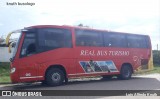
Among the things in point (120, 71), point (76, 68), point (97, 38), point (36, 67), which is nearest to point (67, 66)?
point (76, 68)

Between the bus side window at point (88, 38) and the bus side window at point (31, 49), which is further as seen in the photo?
the bus side window at point (88, 38)

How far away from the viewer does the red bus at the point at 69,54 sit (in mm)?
13812

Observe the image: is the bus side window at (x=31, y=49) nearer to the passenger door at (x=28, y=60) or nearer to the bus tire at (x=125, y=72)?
the passenger door at (x=28, y=60)

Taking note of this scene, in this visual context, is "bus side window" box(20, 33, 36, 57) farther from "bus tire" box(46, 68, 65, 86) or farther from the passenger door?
"bus tire" box(46, 68, 65, 86)

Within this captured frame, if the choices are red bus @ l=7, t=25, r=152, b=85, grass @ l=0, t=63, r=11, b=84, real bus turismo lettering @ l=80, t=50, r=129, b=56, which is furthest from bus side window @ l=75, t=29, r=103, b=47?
grass @ l=0, t=63, r=11, b=84

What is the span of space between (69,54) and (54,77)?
60.9 inches

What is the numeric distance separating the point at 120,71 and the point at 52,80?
5.59 metres

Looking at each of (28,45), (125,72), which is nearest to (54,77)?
(28,45)

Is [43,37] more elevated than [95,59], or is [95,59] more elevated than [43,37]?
[43,37]

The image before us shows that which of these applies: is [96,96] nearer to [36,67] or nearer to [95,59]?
[36,67]

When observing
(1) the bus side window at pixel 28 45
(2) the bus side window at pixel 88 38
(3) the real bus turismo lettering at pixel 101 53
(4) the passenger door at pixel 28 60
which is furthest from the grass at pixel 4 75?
(2) the bus side window at pixel 88 38

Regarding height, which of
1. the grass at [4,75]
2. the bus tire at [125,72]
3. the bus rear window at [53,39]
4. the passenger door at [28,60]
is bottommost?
the grass at [4,75]

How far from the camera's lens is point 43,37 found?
562 inches

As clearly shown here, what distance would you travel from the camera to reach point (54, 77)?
1446 centimetres
